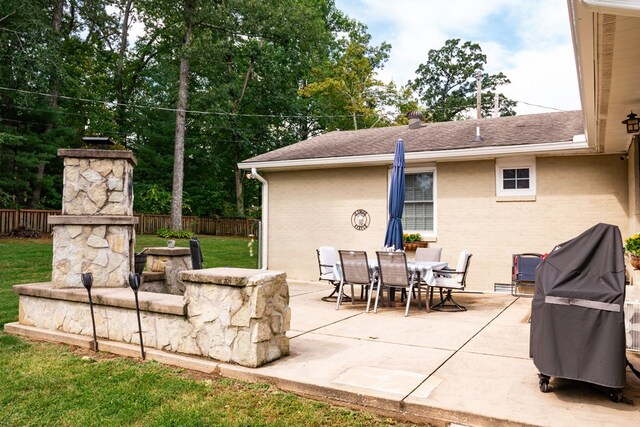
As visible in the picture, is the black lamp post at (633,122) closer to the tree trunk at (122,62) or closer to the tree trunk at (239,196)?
the tree trunk at (239,196)

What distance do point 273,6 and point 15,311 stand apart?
1971 cm

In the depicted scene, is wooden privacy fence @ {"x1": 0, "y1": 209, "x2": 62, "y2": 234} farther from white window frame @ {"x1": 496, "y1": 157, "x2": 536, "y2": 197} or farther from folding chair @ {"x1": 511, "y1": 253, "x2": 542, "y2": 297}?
folding chair @ {"x1": 511, "y1": 253, "x2": 542, "y2": 297}

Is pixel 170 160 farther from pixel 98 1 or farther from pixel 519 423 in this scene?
pixel 519 423

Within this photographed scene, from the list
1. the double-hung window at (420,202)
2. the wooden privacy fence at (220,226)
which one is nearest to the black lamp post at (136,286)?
the double-hung window at (420,202)

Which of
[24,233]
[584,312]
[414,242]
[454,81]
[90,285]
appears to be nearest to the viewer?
[584,312]

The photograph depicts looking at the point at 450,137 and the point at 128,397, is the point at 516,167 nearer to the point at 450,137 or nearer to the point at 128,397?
the point at 450,137

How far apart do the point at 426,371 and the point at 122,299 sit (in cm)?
301

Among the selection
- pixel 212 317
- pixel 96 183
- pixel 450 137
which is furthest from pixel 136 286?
pixel 450 137

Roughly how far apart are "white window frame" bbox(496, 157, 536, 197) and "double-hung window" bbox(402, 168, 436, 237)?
49.9 inches

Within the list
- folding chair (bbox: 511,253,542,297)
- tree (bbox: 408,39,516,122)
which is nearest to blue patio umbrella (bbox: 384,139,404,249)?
folding chair (bbox: 511,253,542,297)

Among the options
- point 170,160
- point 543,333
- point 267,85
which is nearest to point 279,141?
point 267,85

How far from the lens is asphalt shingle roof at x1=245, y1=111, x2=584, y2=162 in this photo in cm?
897

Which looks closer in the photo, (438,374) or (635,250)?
(438,374)

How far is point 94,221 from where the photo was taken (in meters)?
5.29
